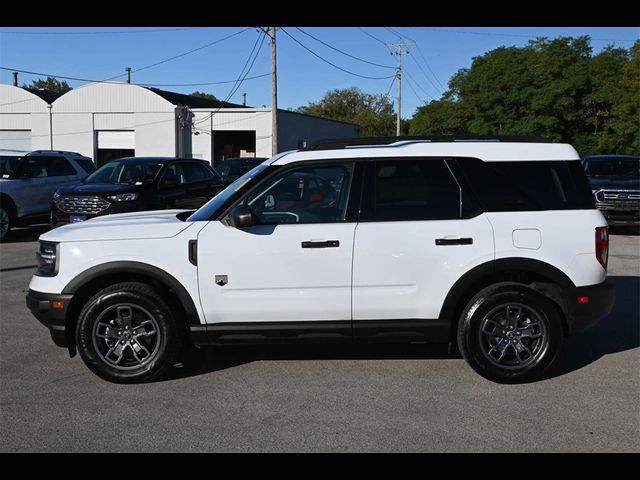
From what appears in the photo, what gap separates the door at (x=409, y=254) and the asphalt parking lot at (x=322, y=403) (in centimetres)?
59

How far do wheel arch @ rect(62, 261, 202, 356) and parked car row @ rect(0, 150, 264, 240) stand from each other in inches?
255

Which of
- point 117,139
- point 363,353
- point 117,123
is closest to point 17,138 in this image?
point 117,139

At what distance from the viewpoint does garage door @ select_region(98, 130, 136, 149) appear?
44594 mm

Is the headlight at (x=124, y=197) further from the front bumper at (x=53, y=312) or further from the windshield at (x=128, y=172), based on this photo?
the front bumper at (x=53, y=312)

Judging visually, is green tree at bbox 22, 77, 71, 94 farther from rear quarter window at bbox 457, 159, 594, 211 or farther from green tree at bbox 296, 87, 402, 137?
rear quarter window at bbox 457, 159, 594, 211

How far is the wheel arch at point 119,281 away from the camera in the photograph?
16.4 ft

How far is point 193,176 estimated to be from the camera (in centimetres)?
1367

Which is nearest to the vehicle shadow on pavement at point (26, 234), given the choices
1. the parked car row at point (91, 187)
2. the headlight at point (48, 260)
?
the parked car row at point (91, 187)

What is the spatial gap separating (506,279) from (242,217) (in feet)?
7.21

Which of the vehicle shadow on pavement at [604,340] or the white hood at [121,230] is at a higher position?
the white hood at [121,230]

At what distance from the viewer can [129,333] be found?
16.7ft

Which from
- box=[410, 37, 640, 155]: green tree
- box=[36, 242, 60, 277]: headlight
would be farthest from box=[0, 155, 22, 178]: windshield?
box=[410, 37, 640, 155]: green tree
